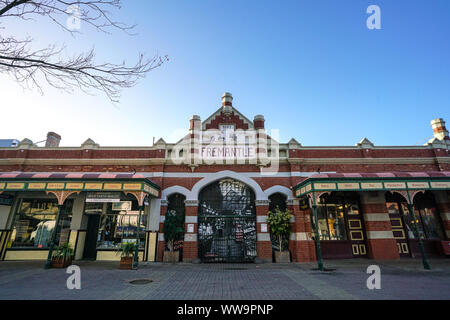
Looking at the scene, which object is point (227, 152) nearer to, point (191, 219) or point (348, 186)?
point (191, 219)

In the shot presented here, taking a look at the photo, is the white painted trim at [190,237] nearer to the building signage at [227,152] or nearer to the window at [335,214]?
the building signage at [227,152]

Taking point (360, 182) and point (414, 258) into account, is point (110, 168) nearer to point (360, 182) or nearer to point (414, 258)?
point (360, 182)

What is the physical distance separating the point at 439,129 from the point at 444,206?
5.53 m

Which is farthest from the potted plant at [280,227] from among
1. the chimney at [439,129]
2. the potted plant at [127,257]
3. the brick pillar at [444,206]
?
the chimney at [439,129]

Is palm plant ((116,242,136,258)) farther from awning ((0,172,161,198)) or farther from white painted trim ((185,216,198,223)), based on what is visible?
white painted trim ((185,216,198,223))

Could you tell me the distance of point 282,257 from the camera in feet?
42.0

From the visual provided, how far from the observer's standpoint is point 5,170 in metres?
14.7

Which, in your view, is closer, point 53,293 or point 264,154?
point 53,293

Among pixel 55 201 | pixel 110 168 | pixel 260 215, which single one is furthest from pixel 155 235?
pixel 55 201

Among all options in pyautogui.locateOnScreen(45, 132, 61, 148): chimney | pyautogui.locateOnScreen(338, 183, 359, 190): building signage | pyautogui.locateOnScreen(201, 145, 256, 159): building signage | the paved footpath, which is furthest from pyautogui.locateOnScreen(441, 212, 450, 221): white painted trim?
pyautogui.locateOnScreen(45, 132, 61, 148): chimney

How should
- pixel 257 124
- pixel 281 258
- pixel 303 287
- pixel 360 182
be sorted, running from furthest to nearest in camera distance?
pixel 257 124 < pixel 281 258 < pixel 360 182 < pixel 303 287

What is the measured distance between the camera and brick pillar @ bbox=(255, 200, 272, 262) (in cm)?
1306

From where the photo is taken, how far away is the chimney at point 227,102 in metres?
15.9
